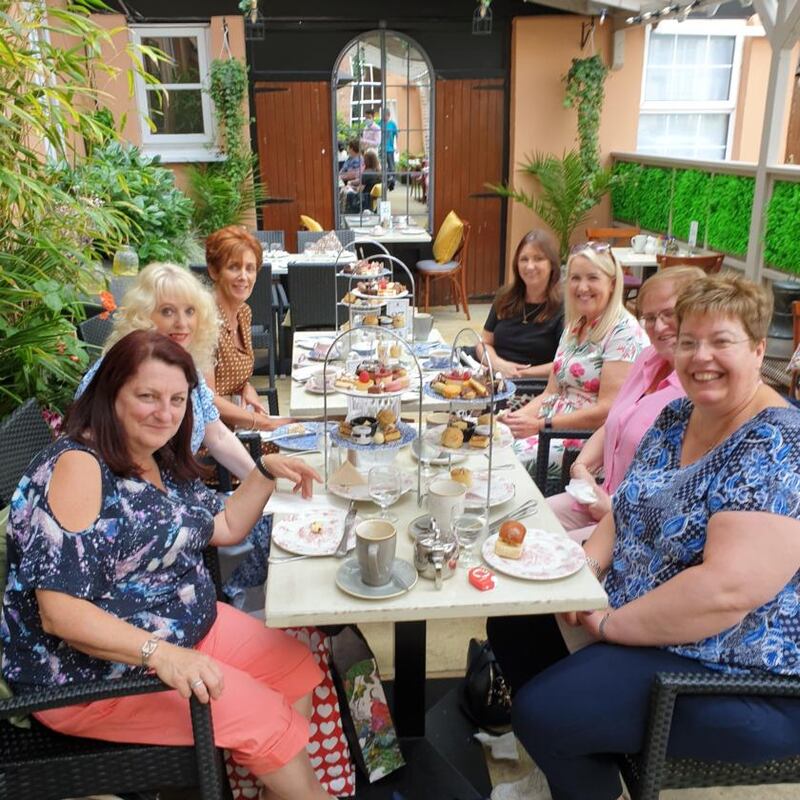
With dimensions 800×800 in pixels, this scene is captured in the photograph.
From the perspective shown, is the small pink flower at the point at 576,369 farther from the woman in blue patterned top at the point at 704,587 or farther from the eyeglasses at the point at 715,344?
the eyeglasses at the point at 715,344

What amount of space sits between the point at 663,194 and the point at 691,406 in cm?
582

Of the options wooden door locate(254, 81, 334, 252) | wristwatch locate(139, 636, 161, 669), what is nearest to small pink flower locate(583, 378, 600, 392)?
wristwatch locate(139, 636, 161, 669)

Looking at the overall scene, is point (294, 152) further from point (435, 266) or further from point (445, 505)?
point (445, 505)

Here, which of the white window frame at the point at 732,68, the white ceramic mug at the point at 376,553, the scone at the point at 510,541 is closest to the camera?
the white ceramic mug at the point at 376,553

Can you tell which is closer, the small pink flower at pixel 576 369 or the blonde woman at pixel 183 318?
the blonde woman at pixel 183 318

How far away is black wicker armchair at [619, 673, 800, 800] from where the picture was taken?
51.5 inches

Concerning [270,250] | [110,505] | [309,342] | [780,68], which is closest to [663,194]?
[780,68]

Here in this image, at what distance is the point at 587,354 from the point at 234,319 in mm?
1346

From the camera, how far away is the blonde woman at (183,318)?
7.38 feet

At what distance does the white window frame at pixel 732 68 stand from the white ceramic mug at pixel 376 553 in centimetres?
769

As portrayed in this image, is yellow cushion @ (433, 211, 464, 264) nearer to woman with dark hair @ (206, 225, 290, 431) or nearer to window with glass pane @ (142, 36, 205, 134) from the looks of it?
window with glass pane @ (142, 36, 205, 134)

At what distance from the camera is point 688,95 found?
843 centimetres

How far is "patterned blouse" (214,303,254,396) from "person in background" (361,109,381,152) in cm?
530

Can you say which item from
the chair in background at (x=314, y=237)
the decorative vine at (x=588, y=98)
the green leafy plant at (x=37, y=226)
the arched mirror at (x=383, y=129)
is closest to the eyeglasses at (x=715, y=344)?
the green leafy plant at (x=37, y=226)
